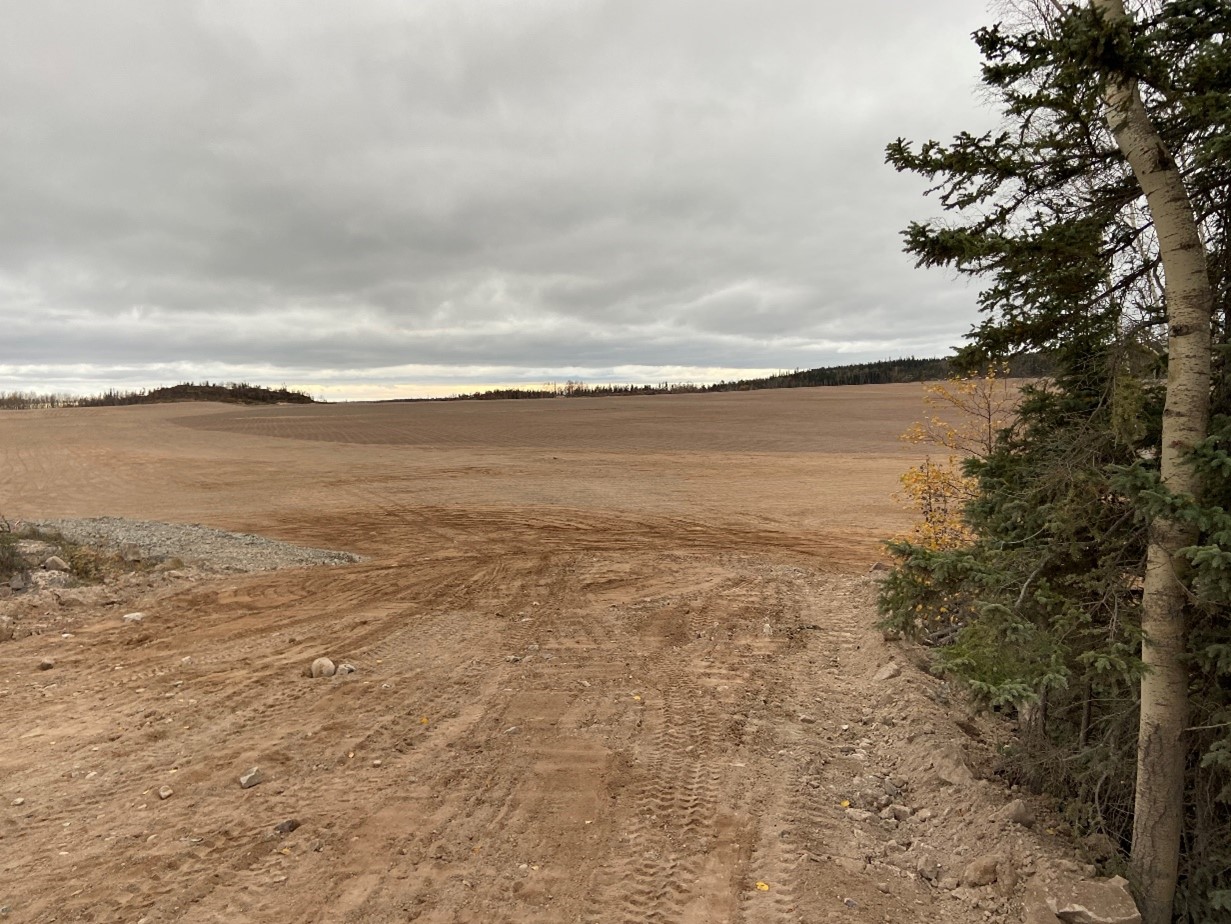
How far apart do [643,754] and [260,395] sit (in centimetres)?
12068

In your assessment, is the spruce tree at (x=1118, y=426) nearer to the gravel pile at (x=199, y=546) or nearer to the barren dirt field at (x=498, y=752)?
the barren dirt field at (x=498, y=752)

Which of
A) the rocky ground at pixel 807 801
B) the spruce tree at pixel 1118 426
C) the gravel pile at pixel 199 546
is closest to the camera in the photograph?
the spruce tree at pixel 1118 426

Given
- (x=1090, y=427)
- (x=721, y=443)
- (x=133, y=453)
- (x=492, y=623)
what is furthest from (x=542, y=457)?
(x=1090, y=427)

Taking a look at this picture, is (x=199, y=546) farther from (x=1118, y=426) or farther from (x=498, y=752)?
(x=1118, y=426)

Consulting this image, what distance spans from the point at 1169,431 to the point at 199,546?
12938mm

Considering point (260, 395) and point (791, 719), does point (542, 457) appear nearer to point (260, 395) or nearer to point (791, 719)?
point (791, 719)

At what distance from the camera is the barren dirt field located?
3561 millimetres

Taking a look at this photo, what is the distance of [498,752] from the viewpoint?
16.1 feet

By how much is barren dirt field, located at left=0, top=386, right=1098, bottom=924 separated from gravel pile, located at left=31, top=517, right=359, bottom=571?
93 centimetres

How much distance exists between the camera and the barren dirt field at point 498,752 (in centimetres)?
356

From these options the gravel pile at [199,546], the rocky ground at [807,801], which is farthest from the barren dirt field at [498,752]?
the gravel pile at [199,546]

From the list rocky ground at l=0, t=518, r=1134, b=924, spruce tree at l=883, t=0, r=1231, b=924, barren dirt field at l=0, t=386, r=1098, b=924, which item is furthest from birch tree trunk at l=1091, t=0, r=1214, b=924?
barren dirt field at l=0, t=386, r=1098, b=924

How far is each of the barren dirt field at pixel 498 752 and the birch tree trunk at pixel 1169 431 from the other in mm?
814

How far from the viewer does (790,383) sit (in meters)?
109
